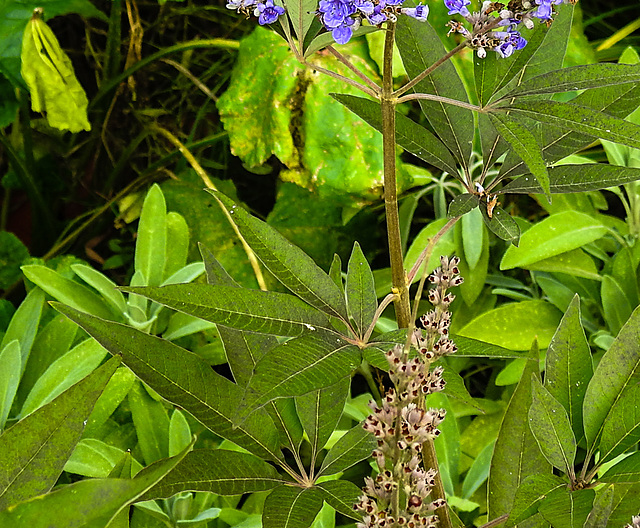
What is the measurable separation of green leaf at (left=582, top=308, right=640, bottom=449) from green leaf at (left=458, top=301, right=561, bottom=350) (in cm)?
36

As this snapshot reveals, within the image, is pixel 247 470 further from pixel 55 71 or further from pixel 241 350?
pixel 55 71

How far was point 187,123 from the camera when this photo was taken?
161 centimetres

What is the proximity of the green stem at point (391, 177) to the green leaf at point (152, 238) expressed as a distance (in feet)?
1.88

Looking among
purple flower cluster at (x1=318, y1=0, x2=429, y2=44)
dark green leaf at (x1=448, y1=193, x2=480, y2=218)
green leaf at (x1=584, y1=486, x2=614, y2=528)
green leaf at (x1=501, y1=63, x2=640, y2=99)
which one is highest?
purple flower cluster at (x1=318, y1=0, x2=429, y2=44)

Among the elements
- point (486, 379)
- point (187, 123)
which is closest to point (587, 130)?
point (486, 379)

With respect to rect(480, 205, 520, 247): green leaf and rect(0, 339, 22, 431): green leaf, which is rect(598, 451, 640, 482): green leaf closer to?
rect(480, 205, 520, 247): green leaf

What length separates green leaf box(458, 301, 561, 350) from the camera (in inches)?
38.1

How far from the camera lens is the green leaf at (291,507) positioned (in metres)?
0.50

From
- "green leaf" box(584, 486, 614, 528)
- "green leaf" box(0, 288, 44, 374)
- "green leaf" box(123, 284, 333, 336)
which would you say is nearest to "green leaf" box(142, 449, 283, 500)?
"green leaf" box(123, 284, 333, 336)

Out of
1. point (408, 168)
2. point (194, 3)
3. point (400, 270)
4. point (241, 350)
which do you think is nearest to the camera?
point (400, 270)

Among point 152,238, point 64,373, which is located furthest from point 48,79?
point 64,373

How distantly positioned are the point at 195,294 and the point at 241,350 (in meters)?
0.18

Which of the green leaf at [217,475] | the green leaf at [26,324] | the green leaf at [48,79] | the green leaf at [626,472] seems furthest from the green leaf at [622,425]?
the green leaf at [48,79]

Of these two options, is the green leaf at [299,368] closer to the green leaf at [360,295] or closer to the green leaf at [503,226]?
the green leaf at [360,295]
